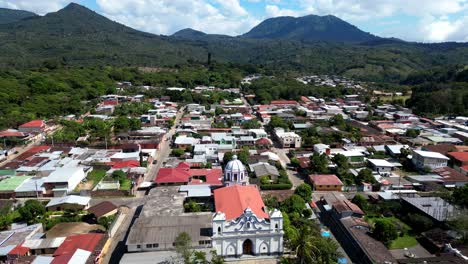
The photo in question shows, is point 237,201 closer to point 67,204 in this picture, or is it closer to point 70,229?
point 70,229

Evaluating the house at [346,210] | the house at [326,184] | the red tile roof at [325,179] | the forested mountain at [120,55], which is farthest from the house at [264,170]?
the forested mountain at [120,55]

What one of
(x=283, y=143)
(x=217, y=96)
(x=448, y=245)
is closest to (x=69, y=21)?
(x=217, y=96)

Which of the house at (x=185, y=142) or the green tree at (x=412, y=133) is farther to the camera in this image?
the green tree at (x=412, y=133)

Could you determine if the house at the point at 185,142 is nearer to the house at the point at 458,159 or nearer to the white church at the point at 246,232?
the white church at the point at 246,232

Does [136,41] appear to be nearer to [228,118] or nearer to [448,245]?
[228,118]

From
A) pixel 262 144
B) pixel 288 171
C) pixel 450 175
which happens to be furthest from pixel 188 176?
pixel 450 175

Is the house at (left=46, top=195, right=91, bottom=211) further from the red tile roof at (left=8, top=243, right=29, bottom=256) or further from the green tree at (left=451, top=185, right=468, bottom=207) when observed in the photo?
the green tree at (left=451, top=185, right=468, bottom=207)
